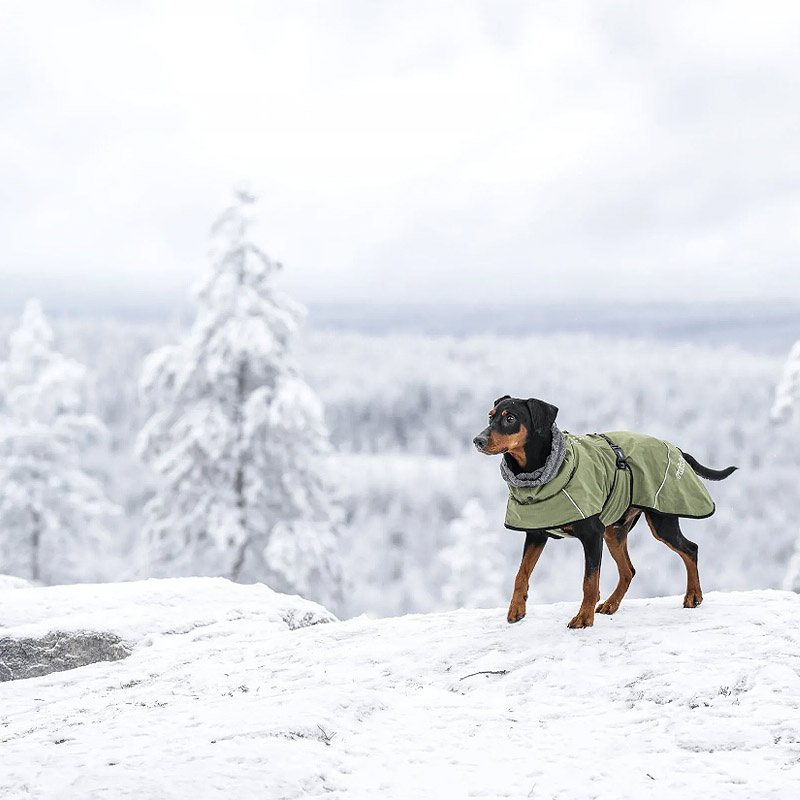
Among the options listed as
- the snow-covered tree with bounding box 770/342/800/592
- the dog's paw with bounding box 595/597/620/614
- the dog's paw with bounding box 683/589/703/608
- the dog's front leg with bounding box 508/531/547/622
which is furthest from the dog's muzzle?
the snow-covered tree with bounding box 770/342/800/592

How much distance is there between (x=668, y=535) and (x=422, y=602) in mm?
51486

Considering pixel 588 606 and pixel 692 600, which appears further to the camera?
pixel 692 600

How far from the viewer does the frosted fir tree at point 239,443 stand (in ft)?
60.1

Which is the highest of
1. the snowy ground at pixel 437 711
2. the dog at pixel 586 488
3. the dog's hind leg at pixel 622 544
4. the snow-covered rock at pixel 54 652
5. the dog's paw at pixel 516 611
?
the dog at pixel 586 488

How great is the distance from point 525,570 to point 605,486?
977 mm

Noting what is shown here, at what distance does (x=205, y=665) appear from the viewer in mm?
6848

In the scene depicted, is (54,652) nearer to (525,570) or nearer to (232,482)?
(525,570)

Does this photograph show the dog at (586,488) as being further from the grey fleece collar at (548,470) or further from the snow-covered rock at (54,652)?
the snow-covered rock at (54,652)

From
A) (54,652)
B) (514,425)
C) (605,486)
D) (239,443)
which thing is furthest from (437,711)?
(239,443)

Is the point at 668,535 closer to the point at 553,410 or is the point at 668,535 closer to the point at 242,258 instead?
the point at 553,410

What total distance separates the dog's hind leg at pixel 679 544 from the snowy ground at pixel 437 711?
225 millimetres

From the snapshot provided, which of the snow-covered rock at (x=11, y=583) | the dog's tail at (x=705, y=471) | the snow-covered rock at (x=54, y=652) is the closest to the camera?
the dog's tail at (x=705, y=471)

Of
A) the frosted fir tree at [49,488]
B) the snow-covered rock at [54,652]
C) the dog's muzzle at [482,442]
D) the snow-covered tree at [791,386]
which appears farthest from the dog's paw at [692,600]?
the frosted fir tree at [49,488]

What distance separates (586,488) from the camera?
258 inches
